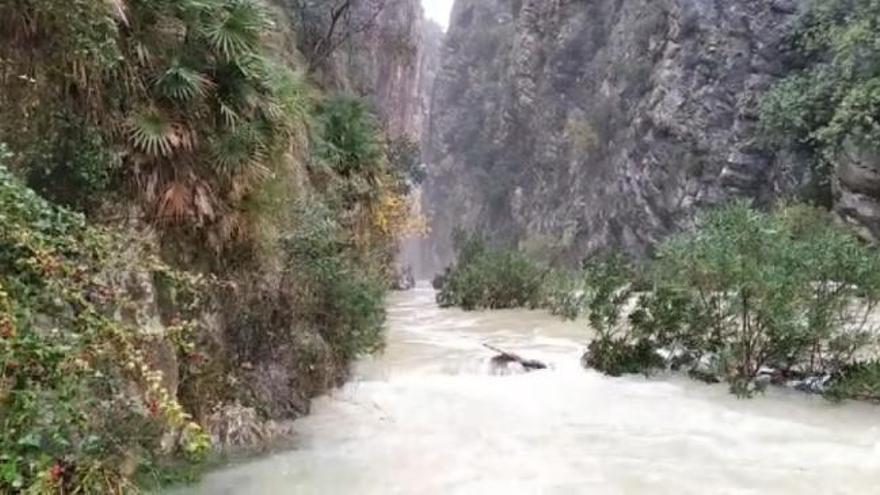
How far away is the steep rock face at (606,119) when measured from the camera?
25828 millimetres

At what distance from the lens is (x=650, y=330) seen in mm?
10781

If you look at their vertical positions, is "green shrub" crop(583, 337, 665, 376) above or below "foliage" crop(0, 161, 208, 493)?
below

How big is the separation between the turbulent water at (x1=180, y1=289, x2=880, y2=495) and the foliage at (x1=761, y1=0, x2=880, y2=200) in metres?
11.1

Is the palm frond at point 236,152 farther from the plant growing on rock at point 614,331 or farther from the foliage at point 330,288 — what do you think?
the plant growing on rock at point 614,331

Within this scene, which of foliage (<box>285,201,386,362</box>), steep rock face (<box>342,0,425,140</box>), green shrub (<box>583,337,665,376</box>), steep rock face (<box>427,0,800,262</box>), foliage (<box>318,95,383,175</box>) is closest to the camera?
foliage (<box>285,201,386,362</box>)

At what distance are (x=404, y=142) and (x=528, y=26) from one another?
1904cm

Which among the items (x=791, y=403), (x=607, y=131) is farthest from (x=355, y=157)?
(x=607, y=131)

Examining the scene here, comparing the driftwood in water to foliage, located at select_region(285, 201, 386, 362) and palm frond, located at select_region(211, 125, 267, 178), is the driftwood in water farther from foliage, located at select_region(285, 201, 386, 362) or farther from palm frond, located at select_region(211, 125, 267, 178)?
palm frond, located at select_region(211, 125, 267, 178)

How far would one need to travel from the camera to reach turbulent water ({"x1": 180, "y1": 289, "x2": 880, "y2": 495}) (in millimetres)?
6047

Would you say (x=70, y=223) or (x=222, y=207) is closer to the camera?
(x=70, y=223)

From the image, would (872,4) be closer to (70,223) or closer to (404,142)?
(404,142)

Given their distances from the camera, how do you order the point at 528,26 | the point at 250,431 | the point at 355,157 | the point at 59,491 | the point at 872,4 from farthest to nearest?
the point at 528,26
the point at 872,4
the point at 355,157
the point at 250,431
the point at 59,491

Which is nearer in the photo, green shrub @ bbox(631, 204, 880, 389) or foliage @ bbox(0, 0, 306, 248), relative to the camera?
foliage @ bbox(0, 0, 306, 248)

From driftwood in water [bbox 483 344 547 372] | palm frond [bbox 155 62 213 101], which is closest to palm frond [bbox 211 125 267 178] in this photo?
palm frond [bbox 155 62 213 101]
